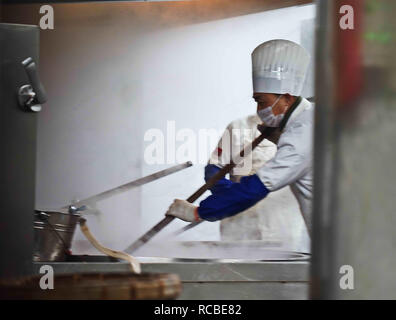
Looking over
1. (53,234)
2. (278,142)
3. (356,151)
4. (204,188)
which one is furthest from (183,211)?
(356,151)

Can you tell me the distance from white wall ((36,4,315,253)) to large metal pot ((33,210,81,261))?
31 centimetres

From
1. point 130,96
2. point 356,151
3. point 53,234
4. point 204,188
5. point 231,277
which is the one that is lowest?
point 231,277

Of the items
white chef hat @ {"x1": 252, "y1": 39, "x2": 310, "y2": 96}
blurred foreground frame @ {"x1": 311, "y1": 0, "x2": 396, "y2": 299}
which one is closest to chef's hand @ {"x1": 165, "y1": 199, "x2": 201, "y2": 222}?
white chef hat @ {"x1": 252, "y1": 39, "x2": 310, "y2": 96}

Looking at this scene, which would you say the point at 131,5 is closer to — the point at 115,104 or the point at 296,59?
the point at 115,104

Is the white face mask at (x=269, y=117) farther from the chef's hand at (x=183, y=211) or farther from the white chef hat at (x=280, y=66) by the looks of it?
the chef's hand at (x=183, y=211)

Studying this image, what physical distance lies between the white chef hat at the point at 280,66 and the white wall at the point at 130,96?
0.22ft

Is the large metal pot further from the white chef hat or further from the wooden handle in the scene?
the white chef hat

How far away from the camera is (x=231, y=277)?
10.2 feet

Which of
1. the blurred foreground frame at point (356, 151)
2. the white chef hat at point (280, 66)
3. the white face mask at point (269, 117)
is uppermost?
the white chef hat at point (280, 66)

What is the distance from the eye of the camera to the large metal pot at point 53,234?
306 centimetres

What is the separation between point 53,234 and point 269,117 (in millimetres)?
1008

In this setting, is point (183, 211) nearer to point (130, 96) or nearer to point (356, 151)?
point (130, 96)

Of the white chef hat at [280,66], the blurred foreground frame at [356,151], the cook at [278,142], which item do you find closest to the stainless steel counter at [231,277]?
the cook at [278,142]
